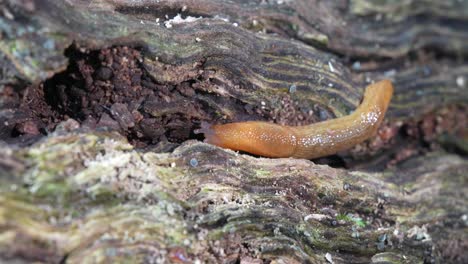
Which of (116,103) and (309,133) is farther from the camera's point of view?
(309,133)

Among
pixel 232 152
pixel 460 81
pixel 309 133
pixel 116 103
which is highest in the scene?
pixel 460 81

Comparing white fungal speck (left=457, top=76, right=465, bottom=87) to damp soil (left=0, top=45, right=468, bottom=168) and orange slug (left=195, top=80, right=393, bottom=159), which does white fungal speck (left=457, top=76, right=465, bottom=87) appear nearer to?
orange slug (left=195, top=80, right=393, bottom=159)

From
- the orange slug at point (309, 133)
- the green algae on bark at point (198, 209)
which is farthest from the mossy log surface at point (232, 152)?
the orange slug at point (309, 133)

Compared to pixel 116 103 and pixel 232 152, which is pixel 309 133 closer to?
pixel 232 152

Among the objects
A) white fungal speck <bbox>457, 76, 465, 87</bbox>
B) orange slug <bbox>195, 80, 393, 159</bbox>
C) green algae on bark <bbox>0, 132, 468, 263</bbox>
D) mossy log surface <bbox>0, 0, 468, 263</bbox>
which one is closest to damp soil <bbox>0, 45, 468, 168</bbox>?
mossy log surface <bbox>0, 0, 468, 263</bbox>

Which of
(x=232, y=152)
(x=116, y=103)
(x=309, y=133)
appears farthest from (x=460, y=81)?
(x=116, y=103)

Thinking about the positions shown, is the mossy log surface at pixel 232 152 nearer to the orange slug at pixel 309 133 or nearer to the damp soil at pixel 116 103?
the damp soil at pixel 116 103
